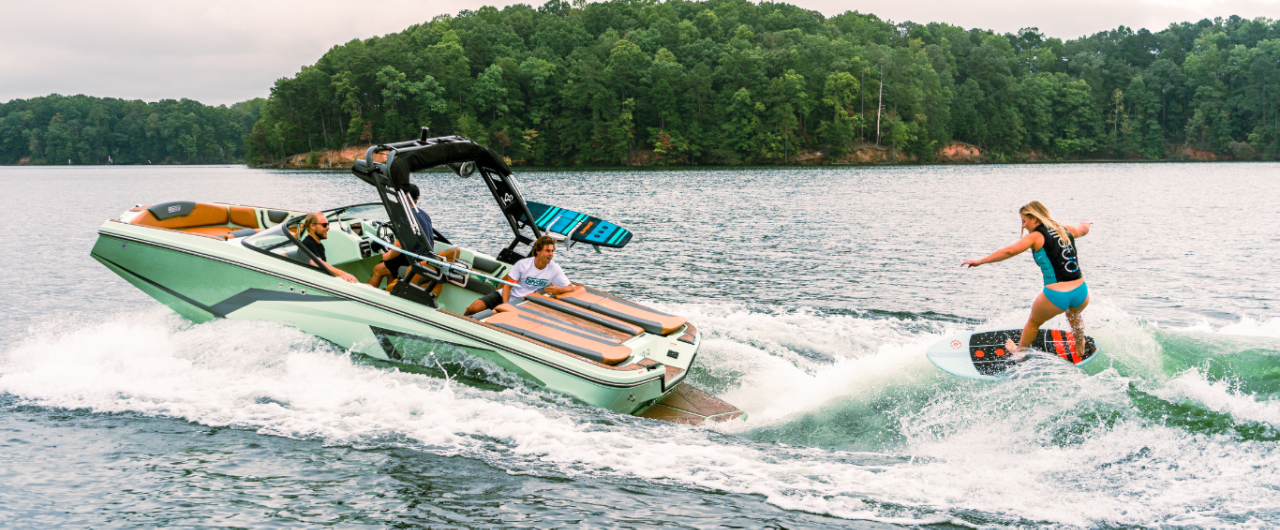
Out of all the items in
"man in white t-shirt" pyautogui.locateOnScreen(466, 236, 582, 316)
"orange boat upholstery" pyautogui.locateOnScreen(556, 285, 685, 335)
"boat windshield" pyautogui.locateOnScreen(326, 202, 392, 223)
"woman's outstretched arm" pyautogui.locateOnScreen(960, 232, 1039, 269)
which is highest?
"boat windshield" pyautogui.locateOnScreen(326, 202, 392, 223)

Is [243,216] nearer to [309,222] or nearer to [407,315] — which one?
[309,222]

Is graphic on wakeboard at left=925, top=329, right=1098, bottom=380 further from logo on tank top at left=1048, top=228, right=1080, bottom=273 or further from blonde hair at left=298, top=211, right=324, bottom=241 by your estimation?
blonde hair at left=298, top=211, right=324, bottom=241

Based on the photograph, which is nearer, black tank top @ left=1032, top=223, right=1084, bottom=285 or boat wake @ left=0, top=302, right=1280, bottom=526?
boat wake @ left=0, top=302, right=1280, bottom=526

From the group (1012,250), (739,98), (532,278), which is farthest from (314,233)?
(739,98)

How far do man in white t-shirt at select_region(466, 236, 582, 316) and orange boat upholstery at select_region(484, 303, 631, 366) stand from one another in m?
0.48

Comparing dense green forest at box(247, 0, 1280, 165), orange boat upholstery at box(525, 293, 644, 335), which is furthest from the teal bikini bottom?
dense green forest at box(247, 0, 1280, 165)

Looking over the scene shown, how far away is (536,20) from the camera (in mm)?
123812

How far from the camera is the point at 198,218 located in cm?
1103

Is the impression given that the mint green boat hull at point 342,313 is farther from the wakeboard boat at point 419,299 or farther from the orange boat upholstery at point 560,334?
the orange boat upholstery at point 560,334

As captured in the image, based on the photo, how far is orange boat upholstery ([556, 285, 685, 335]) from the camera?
877 centimetres

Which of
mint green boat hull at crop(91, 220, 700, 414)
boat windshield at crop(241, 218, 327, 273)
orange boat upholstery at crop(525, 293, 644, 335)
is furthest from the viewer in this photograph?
boat windshield at crop(241, 218, 327, 273)

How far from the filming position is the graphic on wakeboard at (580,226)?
9.91 meters

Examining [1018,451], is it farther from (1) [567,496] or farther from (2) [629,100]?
(2) [629,100]

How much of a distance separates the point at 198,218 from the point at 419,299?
4.44m
